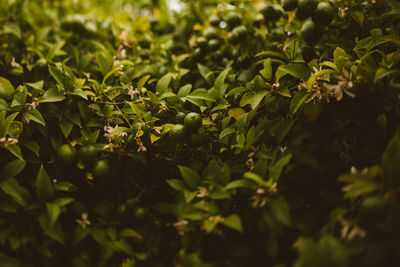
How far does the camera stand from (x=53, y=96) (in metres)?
1.70

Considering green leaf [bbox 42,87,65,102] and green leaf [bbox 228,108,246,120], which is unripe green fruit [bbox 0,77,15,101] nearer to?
green leaf [bbox 42,87,65,102]

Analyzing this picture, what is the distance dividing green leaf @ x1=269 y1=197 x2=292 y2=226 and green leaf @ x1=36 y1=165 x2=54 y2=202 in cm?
100

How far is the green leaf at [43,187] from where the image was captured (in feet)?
4.62

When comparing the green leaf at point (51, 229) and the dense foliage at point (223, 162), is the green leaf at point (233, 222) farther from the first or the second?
the green leaf at point (51, 229)

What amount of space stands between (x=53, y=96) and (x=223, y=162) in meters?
1.00

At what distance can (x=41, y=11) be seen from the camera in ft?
9.96

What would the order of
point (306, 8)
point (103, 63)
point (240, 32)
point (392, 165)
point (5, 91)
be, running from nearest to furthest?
point (392, 165) < point (5, 91) < point (306, 8) < point (103, 63) < point (240, 32)

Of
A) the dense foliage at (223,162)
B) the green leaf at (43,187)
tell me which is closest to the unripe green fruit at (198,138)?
the dense foliage at (223,162)

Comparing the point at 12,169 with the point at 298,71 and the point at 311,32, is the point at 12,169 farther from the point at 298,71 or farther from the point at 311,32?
the point at 311,32

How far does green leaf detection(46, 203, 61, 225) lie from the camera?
1326mm

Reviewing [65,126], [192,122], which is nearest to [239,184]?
[192,122]

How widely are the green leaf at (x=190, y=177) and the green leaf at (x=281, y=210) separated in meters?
0.36

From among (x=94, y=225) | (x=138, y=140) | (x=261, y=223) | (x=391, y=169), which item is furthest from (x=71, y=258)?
(x=391, y=169)

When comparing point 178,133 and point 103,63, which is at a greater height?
point 103,63
